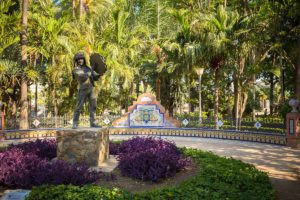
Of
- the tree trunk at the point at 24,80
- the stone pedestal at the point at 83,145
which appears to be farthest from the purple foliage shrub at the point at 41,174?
the tree trunk at the point at 24,80

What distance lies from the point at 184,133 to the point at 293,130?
6.00 metres

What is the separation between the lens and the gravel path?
21.7ft

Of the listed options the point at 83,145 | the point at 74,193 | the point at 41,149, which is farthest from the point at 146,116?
the point at 74,193

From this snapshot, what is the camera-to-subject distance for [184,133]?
16.5m

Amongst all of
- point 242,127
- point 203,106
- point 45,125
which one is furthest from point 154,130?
point 203,106

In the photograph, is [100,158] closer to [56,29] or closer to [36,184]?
[36,184]

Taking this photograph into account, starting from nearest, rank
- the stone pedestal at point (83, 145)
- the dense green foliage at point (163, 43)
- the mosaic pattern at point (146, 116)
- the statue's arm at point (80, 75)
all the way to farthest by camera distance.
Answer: the stone pedestal at point (83, 145) → the statue's arm at point (80, 75) → the dense green foliage at point (163, 43) → the mosaic pattern at point (146, 116)

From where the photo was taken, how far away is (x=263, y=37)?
13898 mm

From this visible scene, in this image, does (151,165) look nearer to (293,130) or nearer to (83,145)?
(83,145)

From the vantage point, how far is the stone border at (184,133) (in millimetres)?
13459

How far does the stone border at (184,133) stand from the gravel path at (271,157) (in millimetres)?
455

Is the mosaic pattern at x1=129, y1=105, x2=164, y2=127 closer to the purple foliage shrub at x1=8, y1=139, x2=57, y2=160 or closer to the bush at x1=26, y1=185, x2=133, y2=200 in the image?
the purple foliage shrub at x1=8, y1=139, x2=57, y2=160

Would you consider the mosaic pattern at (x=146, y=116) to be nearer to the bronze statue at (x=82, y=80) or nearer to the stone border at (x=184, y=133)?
the stone border at (x=184, y=133)

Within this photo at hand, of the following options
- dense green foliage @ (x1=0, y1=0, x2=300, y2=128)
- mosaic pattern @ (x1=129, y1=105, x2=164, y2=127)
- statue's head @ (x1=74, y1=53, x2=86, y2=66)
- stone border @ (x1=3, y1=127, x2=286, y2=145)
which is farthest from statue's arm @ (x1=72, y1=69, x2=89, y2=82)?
mosaic pattern @ (x1=129, y1=105, x2=164, y2=127)
